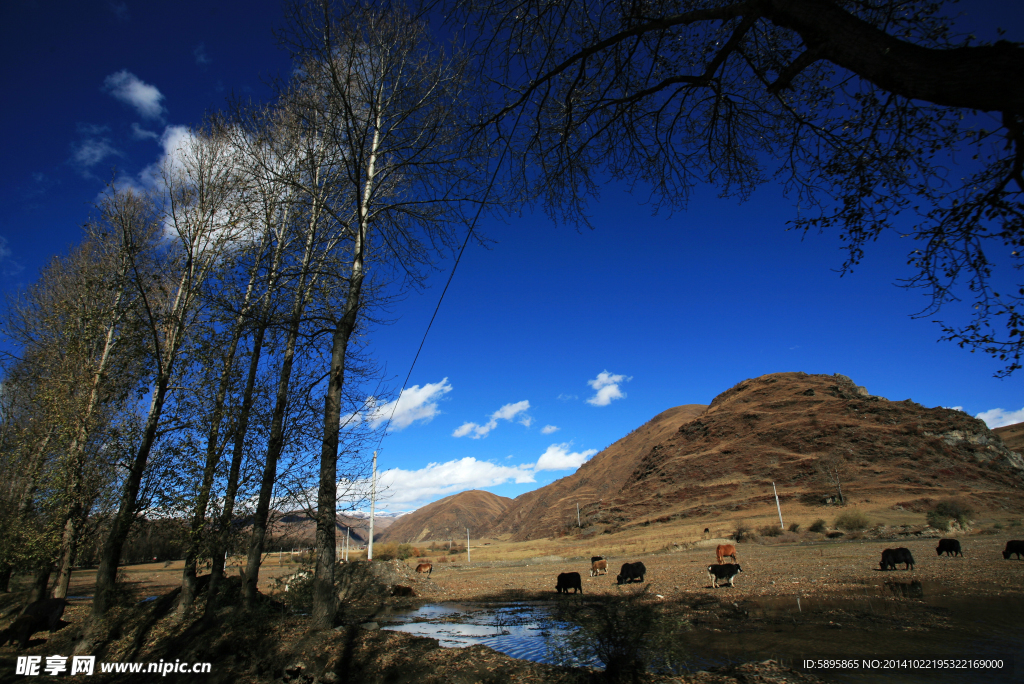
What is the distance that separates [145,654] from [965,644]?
40.4ft

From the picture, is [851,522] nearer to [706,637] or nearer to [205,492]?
[706,637]

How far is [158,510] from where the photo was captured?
9000 millimetres

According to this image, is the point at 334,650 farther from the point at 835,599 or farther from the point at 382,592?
the point at 382,592

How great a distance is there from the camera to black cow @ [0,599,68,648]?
28.8 feet

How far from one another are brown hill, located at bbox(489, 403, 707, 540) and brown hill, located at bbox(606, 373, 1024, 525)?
60.6ft

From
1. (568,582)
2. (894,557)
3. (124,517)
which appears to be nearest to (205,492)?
(124,517)

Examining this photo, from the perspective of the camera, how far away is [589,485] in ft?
374

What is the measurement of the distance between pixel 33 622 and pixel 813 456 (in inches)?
3096

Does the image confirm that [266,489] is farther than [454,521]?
No

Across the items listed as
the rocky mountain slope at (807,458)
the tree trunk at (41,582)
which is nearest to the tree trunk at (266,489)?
the tree trunk at (41,582)

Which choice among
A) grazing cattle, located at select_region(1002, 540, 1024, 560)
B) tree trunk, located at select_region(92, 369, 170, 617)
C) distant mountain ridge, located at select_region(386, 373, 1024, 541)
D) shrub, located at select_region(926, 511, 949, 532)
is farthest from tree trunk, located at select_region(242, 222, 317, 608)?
distant mountain ridge, located at select_region(386, 373, 1024, 541)

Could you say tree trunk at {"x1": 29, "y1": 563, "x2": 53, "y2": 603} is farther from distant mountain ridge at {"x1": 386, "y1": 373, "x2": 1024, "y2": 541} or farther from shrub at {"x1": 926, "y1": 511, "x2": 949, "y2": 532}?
distant mountain ridge at {"x1": 386, "y1": 373, "x2": 1024, "y2": 541}

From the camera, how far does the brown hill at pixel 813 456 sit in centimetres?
5416

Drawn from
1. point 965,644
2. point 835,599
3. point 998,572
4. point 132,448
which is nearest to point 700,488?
point 998,572
